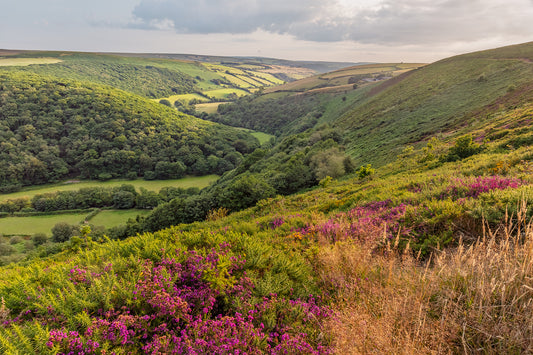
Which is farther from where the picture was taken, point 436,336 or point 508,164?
point 508,164

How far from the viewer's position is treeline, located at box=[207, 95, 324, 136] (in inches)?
4628

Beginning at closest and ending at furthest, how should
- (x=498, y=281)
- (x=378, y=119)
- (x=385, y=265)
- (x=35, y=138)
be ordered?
(x=498, y=281) → (x=385, y=265) → (x=378, y=119) → (x=35, y=138)

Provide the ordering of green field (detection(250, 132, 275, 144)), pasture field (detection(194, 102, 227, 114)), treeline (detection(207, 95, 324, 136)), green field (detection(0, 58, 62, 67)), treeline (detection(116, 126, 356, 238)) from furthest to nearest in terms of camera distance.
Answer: pasture field (detection(194, 102, 227, 114)) < green field (detection(0, 58, 62, 67)) < green field (detection(250, 132, 275, 144)) < treeline (detection(207, 95, 324, 136)) < treeline (detection(116, 126, 356, 238))

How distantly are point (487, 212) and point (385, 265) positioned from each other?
11.0ft

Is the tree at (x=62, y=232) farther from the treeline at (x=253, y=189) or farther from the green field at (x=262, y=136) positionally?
the green field at (x=262, y=136)

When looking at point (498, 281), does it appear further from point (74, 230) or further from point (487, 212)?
point (74, 230)

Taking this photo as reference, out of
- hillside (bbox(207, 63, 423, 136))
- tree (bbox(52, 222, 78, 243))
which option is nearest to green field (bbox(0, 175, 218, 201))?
tree (bbox(52, 222, 78, 243))

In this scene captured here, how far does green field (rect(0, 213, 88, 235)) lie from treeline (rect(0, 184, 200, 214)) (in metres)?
3.40

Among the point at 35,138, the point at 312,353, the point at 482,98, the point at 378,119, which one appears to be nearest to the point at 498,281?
the point at 312,353

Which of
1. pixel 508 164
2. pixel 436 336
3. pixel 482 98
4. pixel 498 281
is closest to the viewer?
pixel 436 336

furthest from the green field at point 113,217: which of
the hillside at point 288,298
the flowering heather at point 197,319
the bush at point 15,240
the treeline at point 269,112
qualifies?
the treeline at point 269,112

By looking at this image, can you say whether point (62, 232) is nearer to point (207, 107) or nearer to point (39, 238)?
point (39, 238)

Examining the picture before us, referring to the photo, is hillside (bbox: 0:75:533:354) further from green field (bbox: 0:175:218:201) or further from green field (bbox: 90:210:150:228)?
green field (bbox: 0:175:218:201)

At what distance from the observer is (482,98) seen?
36469 mm
